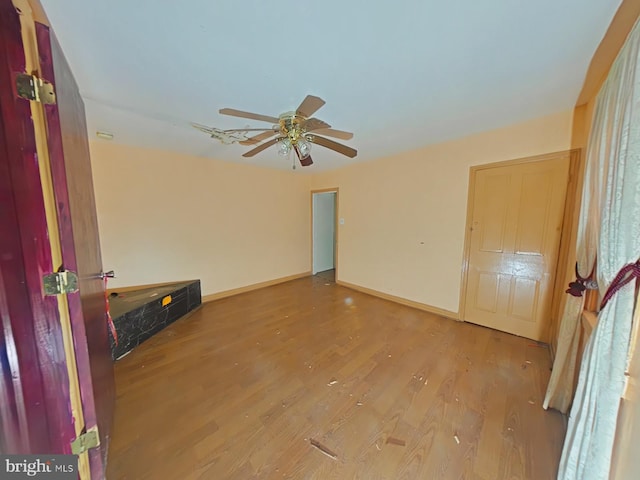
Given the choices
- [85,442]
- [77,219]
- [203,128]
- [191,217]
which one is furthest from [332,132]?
[191,217]

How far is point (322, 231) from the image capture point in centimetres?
529

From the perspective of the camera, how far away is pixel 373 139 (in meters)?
2.73

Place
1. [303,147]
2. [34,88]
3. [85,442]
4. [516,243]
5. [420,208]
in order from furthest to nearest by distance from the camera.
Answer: [420,208] < [516,243] < [303,147] < [85,442] < [34,88]

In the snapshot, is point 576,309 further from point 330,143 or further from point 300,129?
point 300,129

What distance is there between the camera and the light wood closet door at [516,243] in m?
2.27

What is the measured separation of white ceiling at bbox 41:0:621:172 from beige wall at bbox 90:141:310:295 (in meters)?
0.84

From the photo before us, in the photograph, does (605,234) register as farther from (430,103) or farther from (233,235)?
(233,235)

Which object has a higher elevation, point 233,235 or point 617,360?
point 233,235

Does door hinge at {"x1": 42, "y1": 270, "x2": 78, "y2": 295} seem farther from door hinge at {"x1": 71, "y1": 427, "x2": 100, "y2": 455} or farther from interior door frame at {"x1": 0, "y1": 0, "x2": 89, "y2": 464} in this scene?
door hinge at {"x1": 71, "y1": 427, "x2": 100, "y2": 455}

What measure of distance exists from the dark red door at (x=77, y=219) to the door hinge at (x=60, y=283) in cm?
3

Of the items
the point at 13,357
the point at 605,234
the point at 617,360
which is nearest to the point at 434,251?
the point at 605,234

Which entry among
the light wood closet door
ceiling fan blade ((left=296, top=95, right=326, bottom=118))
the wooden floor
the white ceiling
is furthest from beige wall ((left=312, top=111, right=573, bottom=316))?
ceiling fan blade ((left=296, top=95, right=326, bottom=118))

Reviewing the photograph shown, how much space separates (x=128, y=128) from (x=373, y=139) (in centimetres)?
269

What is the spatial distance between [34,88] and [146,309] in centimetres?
235
